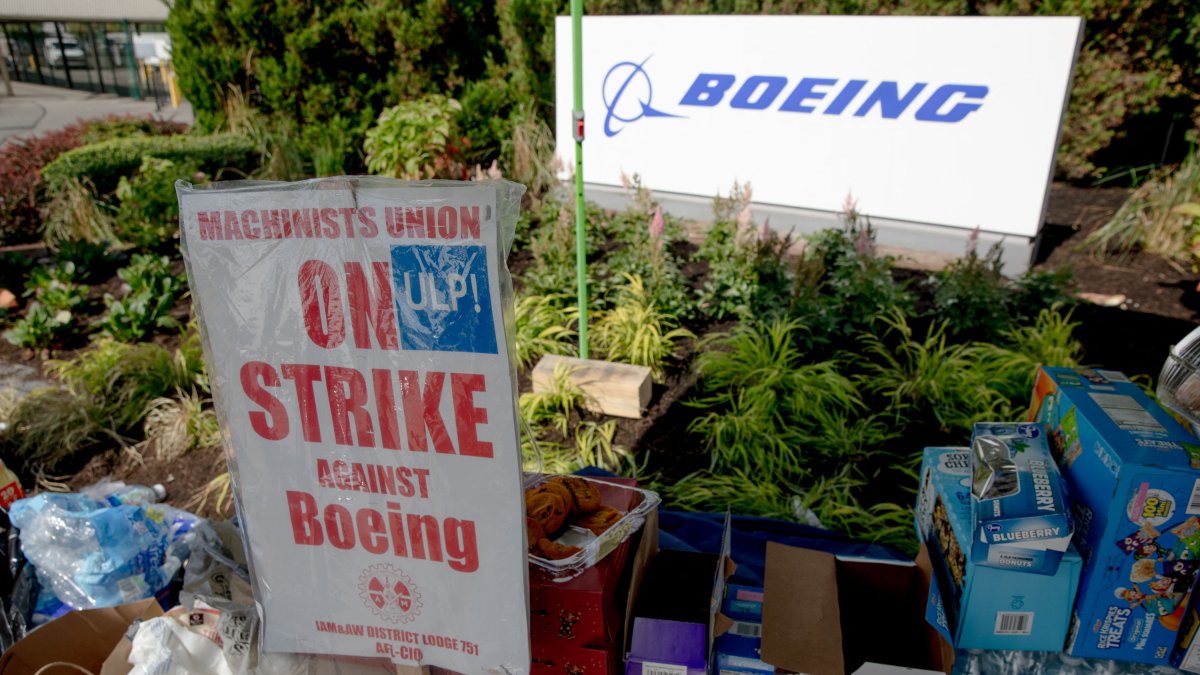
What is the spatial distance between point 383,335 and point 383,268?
0.15 m

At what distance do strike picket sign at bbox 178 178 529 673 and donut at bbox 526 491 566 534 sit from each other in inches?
14.8

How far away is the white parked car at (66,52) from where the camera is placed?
27.4 metres

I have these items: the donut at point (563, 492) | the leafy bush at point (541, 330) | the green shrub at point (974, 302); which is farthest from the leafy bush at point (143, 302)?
the green shrub at point (974, 302)

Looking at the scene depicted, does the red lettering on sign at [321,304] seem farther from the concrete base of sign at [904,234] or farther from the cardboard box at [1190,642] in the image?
the concrete base of sign at [904,234]

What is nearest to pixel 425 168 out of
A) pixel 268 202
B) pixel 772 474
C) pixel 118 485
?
pixel 118 485

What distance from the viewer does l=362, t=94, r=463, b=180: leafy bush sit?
20.8ft

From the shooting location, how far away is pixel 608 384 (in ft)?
13.4

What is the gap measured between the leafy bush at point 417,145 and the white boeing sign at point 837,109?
40.3 inches

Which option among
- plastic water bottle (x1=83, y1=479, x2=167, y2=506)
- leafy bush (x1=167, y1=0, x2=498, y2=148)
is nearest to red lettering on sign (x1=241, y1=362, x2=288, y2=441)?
plastic water bottle (x1=83, y1=479, x2=167, y2=506)

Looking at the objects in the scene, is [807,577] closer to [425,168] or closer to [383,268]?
[383,268]

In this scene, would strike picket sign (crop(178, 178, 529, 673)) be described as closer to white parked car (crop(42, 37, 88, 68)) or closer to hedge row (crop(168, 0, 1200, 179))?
hedge row (crop(168, 0, 1200, 179))

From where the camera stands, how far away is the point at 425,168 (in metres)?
6.32

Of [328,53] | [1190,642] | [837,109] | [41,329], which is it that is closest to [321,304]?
[1190,642]

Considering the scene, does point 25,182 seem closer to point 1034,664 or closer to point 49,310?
point 49,310
